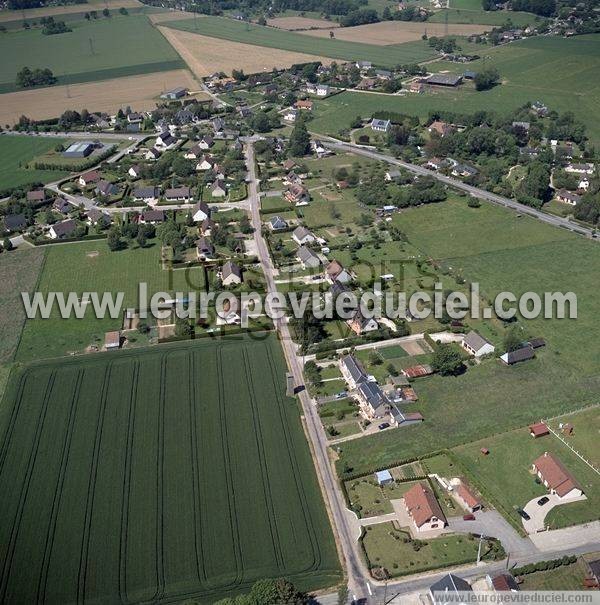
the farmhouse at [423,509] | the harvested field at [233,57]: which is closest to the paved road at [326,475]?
the farmhouse at [423,509]

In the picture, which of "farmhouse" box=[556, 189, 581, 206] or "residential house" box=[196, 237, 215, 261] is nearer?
"residential house" box=[196, 237, 215, 261]

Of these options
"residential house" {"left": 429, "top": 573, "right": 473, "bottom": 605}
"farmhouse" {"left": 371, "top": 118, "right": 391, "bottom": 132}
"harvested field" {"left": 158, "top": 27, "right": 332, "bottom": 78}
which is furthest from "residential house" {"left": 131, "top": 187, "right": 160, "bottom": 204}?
"harvested field" {"left": 158, "top": 27, "right": 332, "bottom": 78}

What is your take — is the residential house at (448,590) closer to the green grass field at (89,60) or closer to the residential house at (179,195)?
the residential house at (179,195)

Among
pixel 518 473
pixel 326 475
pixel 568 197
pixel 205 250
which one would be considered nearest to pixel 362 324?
pixel 326 475

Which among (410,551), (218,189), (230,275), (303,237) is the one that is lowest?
(410,551)

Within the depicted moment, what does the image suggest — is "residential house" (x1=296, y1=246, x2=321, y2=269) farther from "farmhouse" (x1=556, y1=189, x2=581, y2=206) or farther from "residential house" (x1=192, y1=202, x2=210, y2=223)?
"farmhouse" (x1=556, y1=189, x2=581, y2=206)

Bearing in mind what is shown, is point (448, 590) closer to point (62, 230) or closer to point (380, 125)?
point (62, 230)
